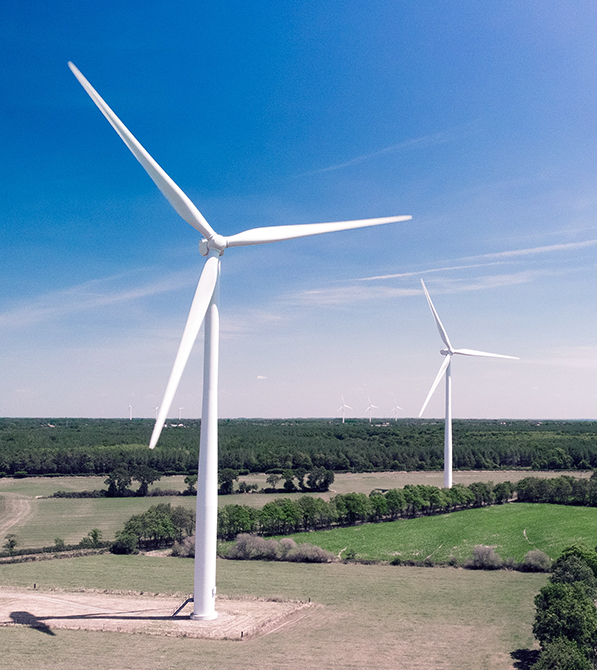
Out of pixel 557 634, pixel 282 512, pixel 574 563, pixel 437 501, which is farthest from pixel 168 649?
pixel 437 501

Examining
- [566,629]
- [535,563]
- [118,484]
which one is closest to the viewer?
[566,629]

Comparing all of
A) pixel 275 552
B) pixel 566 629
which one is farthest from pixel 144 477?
pixel 566 629

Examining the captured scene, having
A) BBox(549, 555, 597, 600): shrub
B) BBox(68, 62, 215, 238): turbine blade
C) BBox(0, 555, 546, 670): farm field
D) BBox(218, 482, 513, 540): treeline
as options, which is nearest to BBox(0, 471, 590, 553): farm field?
BBox(218, 482, 513, 540): treeline

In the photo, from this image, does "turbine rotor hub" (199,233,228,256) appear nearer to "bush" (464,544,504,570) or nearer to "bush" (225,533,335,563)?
"bush" (225,533,335,563)

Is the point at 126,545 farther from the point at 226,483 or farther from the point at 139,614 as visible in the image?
the point at 226,483

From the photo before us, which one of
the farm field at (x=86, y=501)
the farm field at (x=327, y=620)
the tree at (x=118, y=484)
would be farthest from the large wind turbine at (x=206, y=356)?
the tree at (x=118, y=484)

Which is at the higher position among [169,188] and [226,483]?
[169,188]

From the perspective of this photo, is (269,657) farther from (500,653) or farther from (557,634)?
(557,634)
